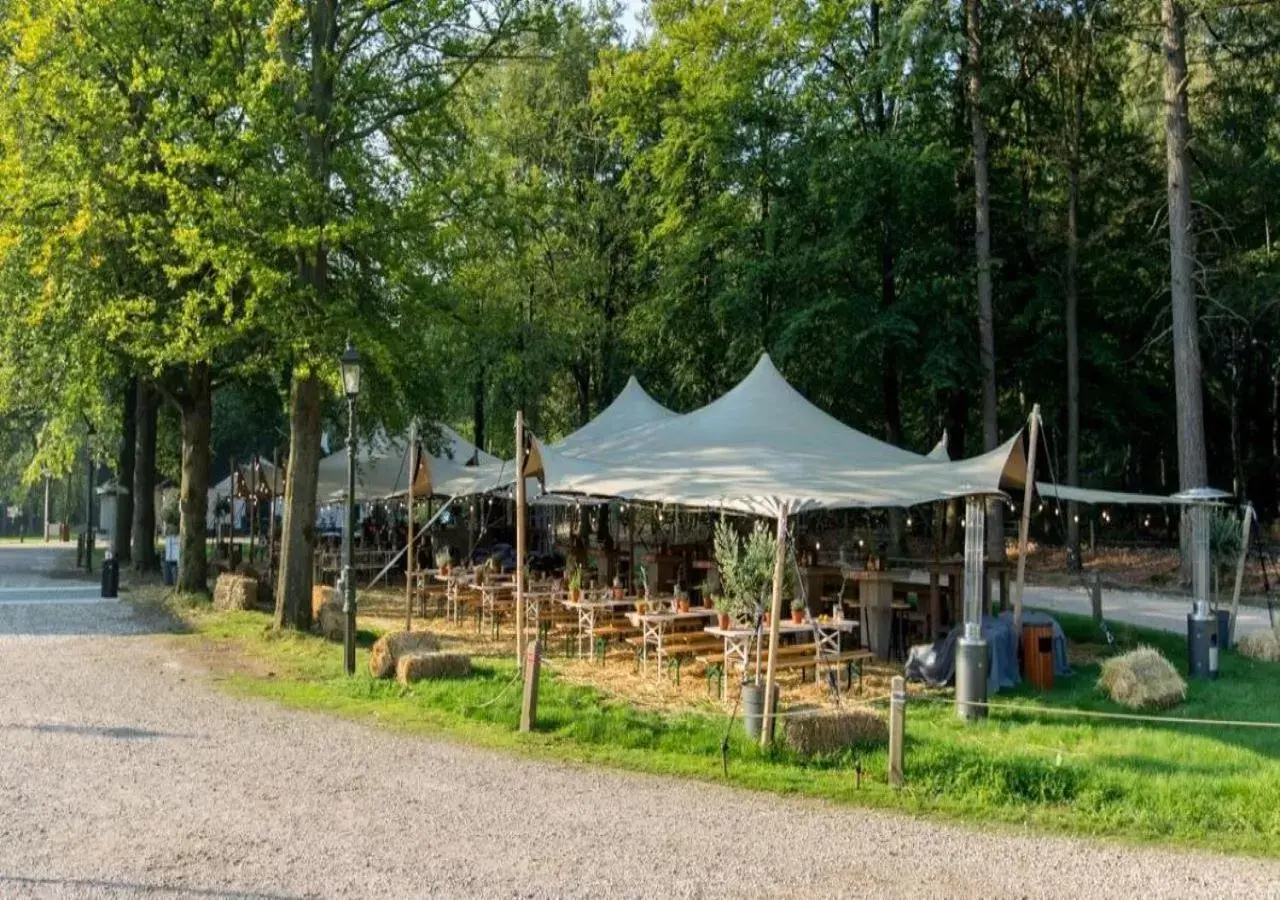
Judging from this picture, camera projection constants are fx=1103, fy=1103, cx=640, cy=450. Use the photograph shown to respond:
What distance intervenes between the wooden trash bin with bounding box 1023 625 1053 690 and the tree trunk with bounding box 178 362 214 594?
13311 millimetres

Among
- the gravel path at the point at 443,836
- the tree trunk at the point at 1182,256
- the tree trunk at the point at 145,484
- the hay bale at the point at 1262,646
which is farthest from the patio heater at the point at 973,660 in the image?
the tree trunk at the point at 145,484

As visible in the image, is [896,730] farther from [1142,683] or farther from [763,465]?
[763,465]

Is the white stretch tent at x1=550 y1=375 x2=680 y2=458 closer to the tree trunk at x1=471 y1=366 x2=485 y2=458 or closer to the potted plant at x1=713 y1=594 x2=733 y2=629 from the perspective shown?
the potted plant at x1=713 y1=594 x2=733 y2=629

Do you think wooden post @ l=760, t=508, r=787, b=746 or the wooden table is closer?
wooden post @ l=760, t=508, r=787, b=746

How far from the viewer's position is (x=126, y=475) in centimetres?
2669

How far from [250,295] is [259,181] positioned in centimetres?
149

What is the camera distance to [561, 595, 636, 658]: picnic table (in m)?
12.2

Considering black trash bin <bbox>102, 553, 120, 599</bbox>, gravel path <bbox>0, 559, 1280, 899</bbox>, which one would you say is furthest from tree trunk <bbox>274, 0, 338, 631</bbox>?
black trash bin <bbox>102, 553, 120, 599</bbox>

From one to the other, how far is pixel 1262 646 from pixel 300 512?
11762 millimetres

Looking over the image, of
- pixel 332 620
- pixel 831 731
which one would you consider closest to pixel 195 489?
pixel 332 620

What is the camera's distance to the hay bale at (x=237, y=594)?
16.5 meters

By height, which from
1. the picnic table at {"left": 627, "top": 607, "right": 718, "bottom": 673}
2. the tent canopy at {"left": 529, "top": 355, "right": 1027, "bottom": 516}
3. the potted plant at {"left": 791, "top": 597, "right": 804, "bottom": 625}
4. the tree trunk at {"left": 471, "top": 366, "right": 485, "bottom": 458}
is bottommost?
the picnic table at {"left": 627, "top": 607, "right": 718, "bottom": 673}

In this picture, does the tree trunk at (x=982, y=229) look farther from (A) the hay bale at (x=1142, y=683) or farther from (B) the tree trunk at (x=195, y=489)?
(B) the tree trunk at (x=195, y=489)

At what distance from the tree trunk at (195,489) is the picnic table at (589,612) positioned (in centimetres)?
817
